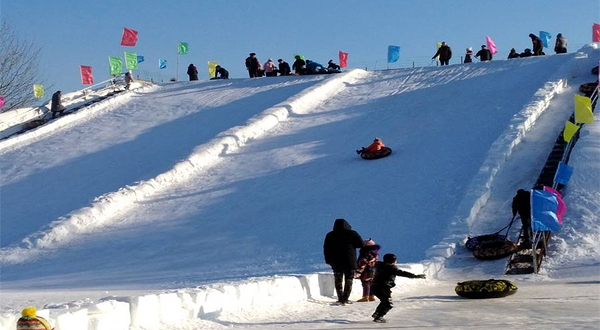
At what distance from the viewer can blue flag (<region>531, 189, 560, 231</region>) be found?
14289 mm

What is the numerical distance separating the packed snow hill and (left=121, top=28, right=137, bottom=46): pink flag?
766 centimetres

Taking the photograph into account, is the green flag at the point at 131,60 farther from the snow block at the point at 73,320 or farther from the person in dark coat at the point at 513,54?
the snow block at the point at 73,320

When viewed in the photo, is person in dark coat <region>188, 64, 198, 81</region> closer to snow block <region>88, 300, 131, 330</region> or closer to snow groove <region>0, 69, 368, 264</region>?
snow groove <region>0, 69, 368, 264</region>

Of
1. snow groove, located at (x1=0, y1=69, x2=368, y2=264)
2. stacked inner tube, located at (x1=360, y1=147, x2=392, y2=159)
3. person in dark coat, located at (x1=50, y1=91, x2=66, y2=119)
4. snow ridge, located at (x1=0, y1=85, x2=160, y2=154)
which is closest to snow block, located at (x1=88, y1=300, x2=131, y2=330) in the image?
snow groove, located at (x1=0, y1=69, x2=368, y2=264)

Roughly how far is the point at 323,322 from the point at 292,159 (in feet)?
43.7

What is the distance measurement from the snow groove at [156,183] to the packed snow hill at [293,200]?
0.17 feet

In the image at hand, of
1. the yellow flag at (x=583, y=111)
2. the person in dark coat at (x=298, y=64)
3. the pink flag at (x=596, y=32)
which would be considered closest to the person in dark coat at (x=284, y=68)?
the person in dark coat at (x=298, y=64)

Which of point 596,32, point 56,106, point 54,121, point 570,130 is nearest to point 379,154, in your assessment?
point 570,130

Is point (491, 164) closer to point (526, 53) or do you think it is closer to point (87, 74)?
point (526, 53)

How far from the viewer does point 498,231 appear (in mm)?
16188

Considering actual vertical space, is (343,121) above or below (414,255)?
above

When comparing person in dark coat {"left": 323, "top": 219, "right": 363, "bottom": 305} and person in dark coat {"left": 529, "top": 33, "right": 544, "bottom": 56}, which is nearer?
person in dark coat {"left": 323, "top": 219, "right": 363, "bottom": 305}

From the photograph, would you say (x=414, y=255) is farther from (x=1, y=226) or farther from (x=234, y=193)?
(x=1, y=226)

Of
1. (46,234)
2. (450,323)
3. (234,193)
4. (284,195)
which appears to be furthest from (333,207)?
(450,323)
